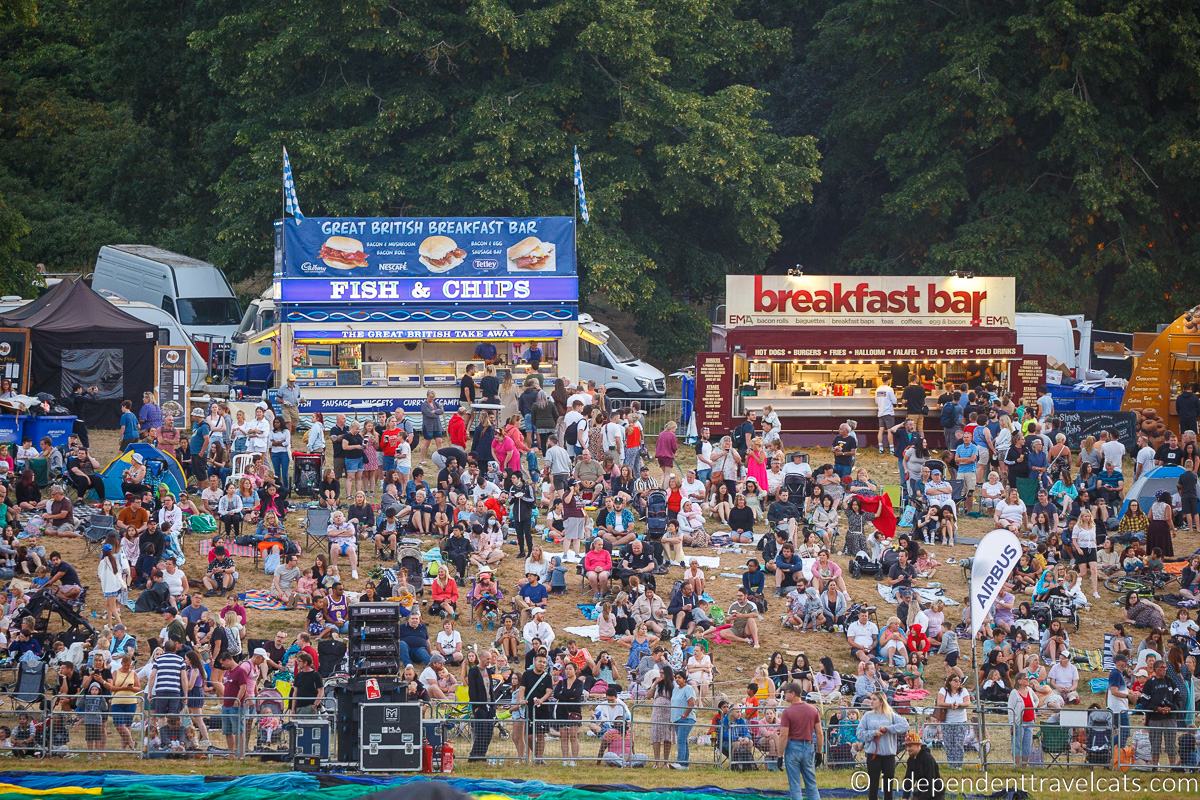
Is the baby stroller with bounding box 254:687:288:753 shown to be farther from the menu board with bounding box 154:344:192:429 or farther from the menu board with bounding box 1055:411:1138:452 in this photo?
the menu board with bounding box 1055:411:1138:452

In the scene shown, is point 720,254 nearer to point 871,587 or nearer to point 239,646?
point 871,587

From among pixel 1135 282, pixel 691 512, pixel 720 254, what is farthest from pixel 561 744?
pixel 1135 282

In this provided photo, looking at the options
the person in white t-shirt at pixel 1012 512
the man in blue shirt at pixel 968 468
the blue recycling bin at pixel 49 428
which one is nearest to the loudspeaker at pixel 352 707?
the person in white t-shirt at pixel 1012 512

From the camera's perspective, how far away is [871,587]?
84.5 ft

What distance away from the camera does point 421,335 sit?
35406mm

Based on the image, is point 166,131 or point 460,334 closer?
point 460,334

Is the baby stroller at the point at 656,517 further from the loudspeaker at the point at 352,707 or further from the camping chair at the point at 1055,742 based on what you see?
the loudspeaker at the point at 352,707

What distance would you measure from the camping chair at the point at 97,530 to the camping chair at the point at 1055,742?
14025 millimetres

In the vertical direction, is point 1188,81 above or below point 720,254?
above

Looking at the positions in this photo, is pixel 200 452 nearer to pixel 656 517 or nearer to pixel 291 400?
pixel 291 400

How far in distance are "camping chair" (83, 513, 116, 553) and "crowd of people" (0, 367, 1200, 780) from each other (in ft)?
0.86

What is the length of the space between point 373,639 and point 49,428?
13788mm

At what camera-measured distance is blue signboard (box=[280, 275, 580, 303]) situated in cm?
3525

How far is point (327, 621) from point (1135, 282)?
93.5 feet
